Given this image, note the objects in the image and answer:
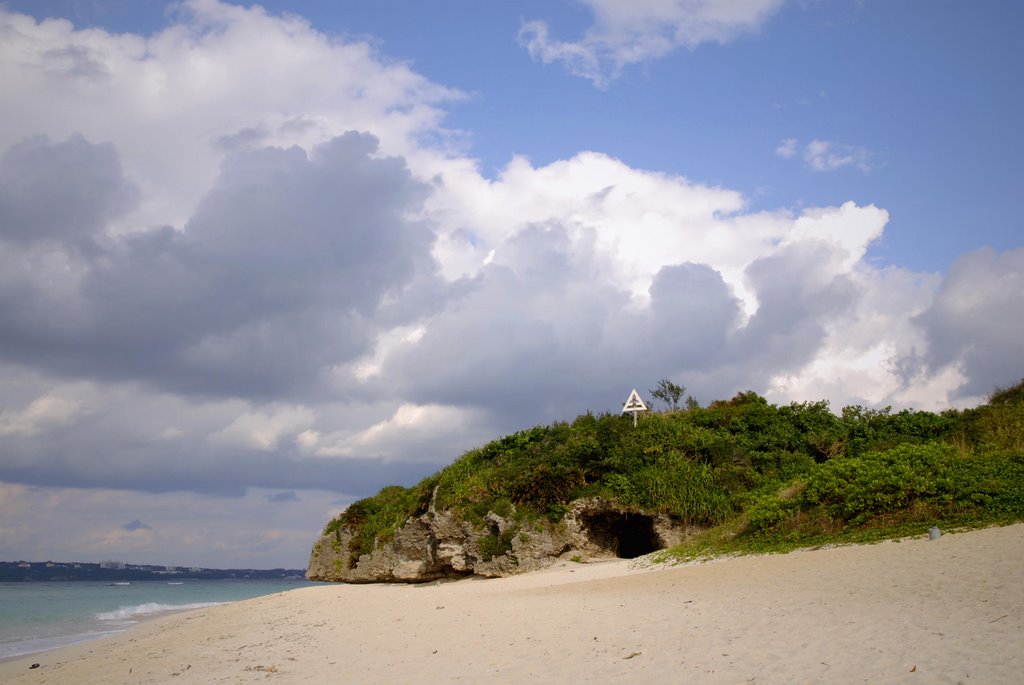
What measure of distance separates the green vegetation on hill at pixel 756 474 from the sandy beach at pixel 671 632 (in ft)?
7.52

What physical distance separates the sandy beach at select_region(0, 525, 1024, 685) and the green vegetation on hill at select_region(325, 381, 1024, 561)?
2.29 metres

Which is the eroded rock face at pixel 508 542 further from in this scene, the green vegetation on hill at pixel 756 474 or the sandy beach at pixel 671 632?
the sandy beach at pixel 671 632

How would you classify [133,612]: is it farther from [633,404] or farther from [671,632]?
[671,632]

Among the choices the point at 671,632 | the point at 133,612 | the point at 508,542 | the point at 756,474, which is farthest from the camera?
Answer: the point at 133,612

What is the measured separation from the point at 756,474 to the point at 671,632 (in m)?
14.4

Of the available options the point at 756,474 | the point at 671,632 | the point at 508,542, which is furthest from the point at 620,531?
the point at 671,632

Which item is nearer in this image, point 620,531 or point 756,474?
point 756,474

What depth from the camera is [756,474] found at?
23.8m

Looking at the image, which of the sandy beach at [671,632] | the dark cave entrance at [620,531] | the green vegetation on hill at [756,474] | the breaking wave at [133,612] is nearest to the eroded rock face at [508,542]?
the dark cave entrance at [620,531]

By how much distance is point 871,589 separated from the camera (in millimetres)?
11961

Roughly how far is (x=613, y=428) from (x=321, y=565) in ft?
47.9

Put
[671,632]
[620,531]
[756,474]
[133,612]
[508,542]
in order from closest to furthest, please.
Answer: [671,632]
[508,542]
[756,474]
[620,531]
[133,612]

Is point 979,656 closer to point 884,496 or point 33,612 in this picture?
point 884,496

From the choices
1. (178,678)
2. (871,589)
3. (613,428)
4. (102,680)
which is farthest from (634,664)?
(613,428)
